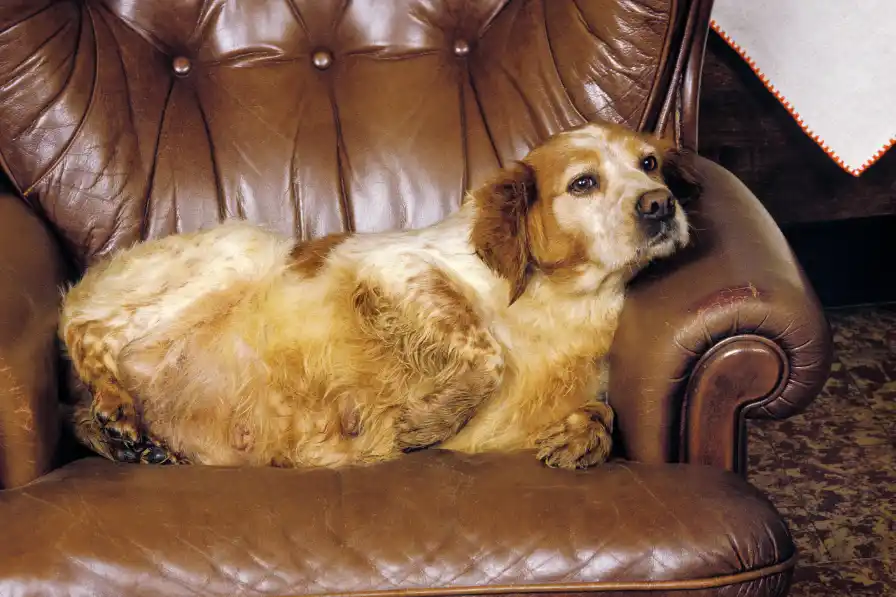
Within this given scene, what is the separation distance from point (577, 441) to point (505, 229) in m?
0.51

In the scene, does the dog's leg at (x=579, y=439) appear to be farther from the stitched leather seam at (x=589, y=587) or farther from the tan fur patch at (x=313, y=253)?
the tan fur patch at (x=313, y=253)

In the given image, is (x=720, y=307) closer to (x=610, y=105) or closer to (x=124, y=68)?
(x=610, y=105)

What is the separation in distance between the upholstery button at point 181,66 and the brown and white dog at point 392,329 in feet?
1.94

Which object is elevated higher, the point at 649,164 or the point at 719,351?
the point at 649,164

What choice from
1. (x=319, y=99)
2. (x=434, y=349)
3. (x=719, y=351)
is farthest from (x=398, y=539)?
(x=319, y=99)

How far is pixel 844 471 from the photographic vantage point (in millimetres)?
3098

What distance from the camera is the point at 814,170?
12.5 feet

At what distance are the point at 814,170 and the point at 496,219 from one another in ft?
6.84

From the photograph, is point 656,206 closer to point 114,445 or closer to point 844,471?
point 114,445

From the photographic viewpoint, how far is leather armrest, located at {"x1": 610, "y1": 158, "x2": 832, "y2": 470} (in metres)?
1.87

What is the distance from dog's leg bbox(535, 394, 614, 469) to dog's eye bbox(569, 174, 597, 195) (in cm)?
48

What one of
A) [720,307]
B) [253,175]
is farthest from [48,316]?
[720,307]

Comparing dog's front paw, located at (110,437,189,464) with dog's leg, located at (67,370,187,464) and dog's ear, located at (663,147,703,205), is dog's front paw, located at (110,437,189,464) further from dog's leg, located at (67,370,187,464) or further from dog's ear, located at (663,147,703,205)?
dog's ear, located at (663,147,703,205)

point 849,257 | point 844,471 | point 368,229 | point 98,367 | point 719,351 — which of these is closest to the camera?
point 719,351
